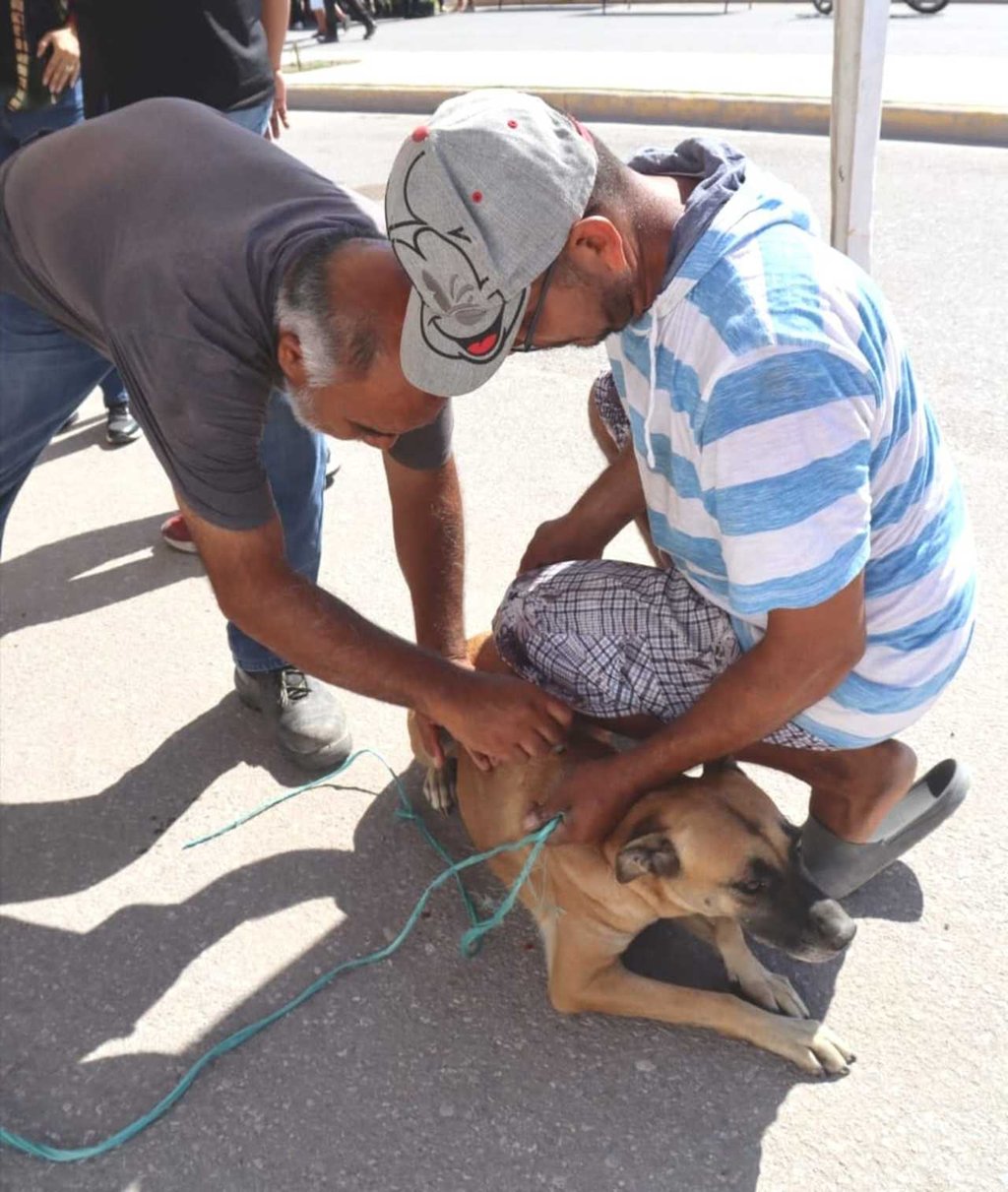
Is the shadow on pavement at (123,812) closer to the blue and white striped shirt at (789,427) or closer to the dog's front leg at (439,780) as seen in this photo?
the dog's front leg at (439,780)

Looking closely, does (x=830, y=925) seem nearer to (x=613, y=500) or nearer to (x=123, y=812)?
(x=613, y=500)

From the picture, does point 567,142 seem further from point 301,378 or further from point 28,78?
point 28,78

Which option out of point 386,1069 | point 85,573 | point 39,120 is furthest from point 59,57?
point 386,1069

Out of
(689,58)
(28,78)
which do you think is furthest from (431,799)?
(689,58)

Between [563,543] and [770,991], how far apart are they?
1.19m

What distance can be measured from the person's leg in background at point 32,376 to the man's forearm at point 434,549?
792 millimetres

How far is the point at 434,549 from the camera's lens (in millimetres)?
3018

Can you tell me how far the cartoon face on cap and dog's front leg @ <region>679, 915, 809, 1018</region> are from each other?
4.64 feet

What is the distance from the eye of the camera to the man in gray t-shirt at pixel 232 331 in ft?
7.13

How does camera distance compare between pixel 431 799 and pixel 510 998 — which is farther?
pixel 431 799

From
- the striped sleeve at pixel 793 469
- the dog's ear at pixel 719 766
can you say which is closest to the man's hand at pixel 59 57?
the striped sleeve at pixel 793 469

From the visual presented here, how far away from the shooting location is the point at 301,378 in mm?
2219

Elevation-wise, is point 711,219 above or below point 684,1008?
above

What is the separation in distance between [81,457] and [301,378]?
3.27 metres
